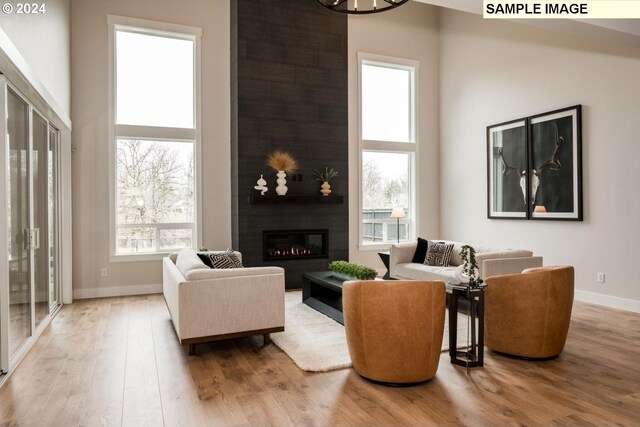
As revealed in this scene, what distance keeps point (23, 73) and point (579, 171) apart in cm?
589

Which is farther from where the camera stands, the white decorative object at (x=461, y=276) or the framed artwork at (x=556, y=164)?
the framed artwork at (x=556, y=164)

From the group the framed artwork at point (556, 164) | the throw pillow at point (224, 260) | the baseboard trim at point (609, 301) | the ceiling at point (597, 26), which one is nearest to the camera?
the ceiling at point (597, 26)

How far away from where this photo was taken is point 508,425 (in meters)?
2.44

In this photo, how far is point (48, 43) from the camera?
174 inches

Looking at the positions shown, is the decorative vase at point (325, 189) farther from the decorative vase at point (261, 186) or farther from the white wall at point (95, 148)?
the white wall at point (95, 148)

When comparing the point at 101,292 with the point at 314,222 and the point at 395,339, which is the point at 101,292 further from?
the point at 395,339

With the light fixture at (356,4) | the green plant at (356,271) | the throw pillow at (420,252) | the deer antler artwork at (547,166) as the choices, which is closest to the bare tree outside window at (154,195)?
the green plant at (356,271)

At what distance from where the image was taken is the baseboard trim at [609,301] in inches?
199

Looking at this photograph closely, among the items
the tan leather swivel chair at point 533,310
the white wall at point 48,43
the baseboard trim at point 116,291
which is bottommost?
the baseboard trim at point 116,291

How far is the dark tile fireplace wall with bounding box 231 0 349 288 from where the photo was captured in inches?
257

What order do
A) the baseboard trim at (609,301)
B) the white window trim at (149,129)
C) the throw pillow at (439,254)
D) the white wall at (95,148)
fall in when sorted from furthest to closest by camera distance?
the white window trim at (149,129), the white wall at (95,148), the throw pillow at (439,254), the baseboard trim at (609,301)

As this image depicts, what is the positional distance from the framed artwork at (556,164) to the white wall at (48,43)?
588 cm

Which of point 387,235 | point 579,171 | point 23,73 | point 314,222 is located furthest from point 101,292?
point 579,171

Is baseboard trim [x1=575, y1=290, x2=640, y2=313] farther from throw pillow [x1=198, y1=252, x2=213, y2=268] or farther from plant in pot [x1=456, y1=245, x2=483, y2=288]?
throw pillow [x1=198, y1=252, x2=213, y2=268]
